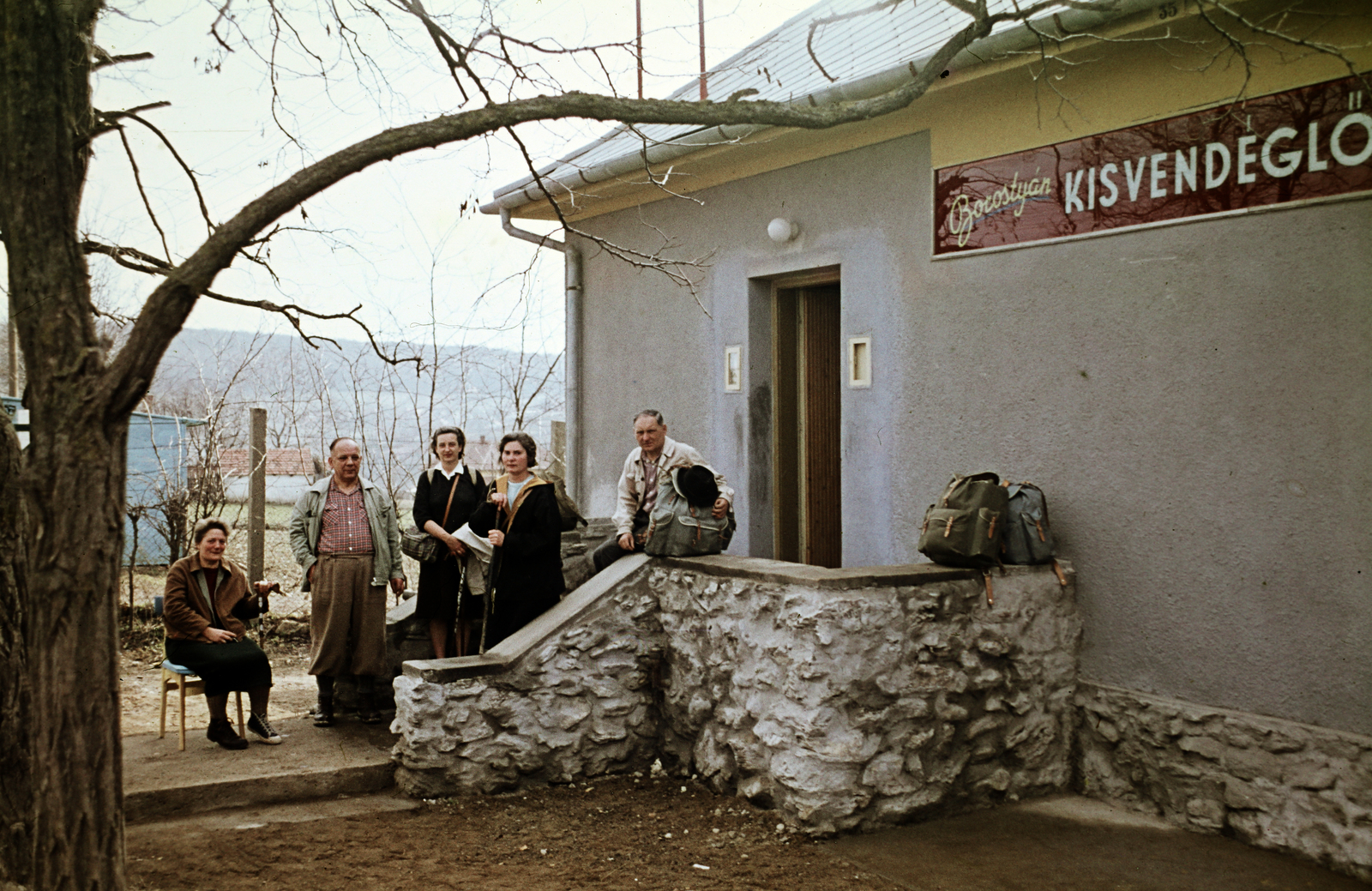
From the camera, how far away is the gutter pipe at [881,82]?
5215 millimetres

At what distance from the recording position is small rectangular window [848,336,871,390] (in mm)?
6988

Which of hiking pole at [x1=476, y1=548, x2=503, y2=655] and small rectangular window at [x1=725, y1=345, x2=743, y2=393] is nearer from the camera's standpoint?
hiking pole at [x1=476, y1=548, x2=503, y2=655]

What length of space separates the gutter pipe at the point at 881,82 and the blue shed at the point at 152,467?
4.86 metres

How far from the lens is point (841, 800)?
5.26m

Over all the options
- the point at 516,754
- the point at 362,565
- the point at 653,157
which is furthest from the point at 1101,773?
the point at 653,157

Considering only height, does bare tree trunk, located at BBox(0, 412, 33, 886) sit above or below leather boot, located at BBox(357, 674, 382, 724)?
above

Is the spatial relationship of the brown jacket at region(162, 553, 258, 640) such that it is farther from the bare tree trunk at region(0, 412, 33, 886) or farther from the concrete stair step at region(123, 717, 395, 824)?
the bare tree trunk at region(0, 412, 33, 886)

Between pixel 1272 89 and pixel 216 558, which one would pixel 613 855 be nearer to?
pixel 216 558

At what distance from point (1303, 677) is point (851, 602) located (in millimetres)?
2020

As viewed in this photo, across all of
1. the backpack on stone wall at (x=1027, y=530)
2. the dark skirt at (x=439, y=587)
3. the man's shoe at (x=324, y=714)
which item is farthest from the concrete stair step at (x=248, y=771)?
the backpack on stone wall at (x=1027, y=530)

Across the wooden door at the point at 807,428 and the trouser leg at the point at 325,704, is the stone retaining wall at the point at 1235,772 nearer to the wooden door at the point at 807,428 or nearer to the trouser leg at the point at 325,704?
the wooden door at the point at 807,428

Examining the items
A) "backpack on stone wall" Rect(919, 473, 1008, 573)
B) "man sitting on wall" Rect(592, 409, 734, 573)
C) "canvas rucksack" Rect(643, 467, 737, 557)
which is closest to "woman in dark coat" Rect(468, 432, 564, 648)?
"man sitting on wall" Rect(592, 409, 734, 573)

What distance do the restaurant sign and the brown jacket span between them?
A: 454 centimetres

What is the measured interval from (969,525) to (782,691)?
1257 mm
